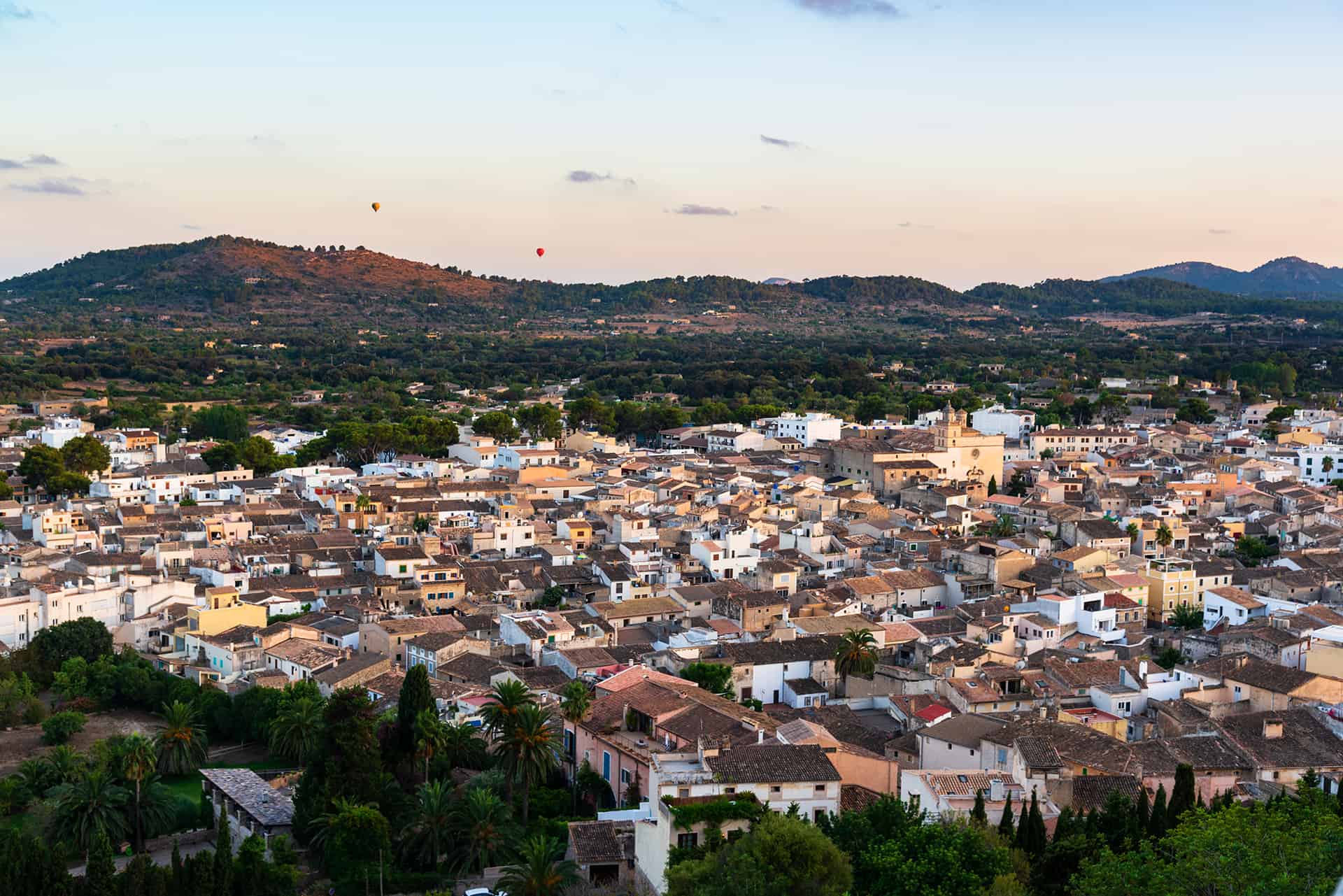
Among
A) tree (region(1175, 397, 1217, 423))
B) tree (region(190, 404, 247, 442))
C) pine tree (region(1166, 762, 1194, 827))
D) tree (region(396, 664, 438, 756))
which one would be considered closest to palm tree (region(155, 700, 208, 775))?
tree (region(396, 664, 438, 756))

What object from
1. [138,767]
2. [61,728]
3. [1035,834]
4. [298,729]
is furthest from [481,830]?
[61,728]

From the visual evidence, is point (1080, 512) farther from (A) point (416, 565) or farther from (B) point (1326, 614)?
(A) point (416, 565)

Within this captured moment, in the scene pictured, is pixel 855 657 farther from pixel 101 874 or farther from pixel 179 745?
pixel 101 874

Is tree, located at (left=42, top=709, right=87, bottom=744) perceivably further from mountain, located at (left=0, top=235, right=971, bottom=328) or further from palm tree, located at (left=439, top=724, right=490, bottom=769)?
mountain, located at (left=0, top=235, right=971, bottom=328)

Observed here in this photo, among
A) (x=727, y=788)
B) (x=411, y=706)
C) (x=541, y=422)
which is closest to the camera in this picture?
(x=727, y=788)

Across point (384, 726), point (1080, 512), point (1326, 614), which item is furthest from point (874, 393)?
point (384, 726)

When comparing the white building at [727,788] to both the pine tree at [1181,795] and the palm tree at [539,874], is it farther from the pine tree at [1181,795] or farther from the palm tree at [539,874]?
the pine tree at [1181,795]
